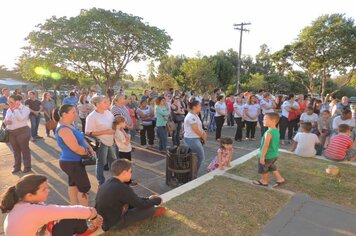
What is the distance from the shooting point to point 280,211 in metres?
4.10

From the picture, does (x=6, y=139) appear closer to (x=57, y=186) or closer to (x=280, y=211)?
(x=57, y=186)

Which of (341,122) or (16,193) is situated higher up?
(341,122)

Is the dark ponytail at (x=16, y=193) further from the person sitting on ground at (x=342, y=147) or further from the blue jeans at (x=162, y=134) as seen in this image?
the person sitting on ground at (x=342, y=147)

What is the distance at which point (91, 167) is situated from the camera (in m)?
6.40

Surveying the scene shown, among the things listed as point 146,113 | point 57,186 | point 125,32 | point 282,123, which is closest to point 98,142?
point 57,186

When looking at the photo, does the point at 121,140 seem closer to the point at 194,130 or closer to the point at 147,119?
the point at 194,130

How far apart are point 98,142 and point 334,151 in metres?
5.51

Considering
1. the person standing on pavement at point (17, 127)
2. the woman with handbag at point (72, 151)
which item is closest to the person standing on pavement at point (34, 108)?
the person standing on pavement at point (17, 127)

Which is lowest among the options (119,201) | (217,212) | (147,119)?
(217,212)

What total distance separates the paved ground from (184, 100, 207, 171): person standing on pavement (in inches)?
37.0

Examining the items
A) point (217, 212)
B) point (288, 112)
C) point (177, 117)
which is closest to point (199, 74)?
point (288, 112)

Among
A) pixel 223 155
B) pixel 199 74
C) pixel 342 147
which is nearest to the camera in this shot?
pixel 223 155

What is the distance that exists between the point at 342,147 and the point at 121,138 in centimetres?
515

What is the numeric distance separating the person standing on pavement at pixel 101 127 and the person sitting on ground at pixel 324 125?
6581mm
